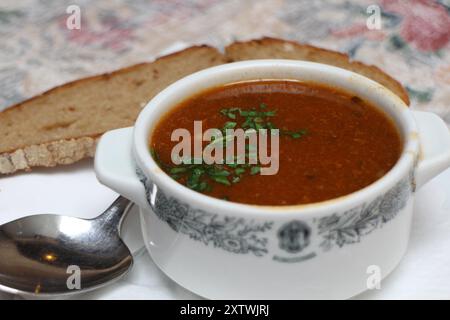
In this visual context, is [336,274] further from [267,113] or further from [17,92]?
[17,92]

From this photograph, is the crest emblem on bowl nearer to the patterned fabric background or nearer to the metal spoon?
the metal spoon

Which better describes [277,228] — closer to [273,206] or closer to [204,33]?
[273,206]

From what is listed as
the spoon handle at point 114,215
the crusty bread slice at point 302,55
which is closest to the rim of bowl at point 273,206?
the spoon handle at point 114,215

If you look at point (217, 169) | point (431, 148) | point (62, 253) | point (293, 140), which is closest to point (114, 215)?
point (62, 253)

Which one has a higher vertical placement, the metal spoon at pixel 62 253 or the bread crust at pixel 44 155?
the bread crust at pixel 44 155

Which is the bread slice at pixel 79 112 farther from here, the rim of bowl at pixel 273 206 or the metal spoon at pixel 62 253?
the rim of bowl at pixel 273 206

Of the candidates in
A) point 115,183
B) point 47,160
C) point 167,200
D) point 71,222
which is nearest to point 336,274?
point 167,200
